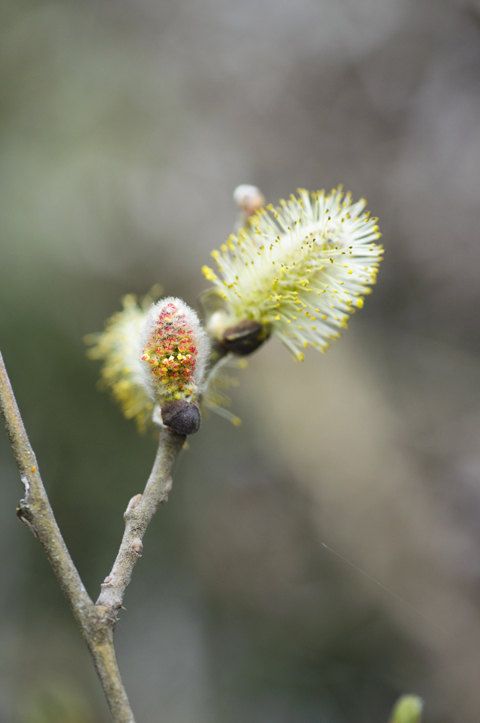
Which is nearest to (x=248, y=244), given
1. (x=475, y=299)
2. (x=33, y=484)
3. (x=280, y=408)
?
(x=33, y=484)

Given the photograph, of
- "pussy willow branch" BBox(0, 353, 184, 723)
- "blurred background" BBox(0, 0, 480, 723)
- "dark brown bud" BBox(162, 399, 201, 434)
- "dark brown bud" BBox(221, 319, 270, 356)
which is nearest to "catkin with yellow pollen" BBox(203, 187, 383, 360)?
"dark brown bud" BBox(221, 319, 270, 356)

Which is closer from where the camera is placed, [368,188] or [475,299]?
[475,299]

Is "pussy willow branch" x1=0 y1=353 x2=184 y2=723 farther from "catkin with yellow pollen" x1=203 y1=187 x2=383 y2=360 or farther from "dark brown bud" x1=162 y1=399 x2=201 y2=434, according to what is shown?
"catkin with yellow pollen" x1=203 y1=187 x2=383 y2=360

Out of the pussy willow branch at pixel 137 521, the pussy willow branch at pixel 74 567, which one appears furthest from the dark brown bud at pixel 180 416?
the pussy willow branch at pixel 74 567

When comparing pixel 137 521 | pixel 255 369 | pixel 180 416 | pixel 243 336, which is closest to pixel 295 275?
pixel 243 336

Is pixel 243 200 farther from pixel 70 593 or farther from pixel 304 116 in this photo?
pixel 304 116

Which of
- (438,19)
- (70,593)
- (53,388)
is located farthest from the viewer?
(438,19)

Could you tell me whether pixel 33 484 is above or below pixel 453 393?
below
